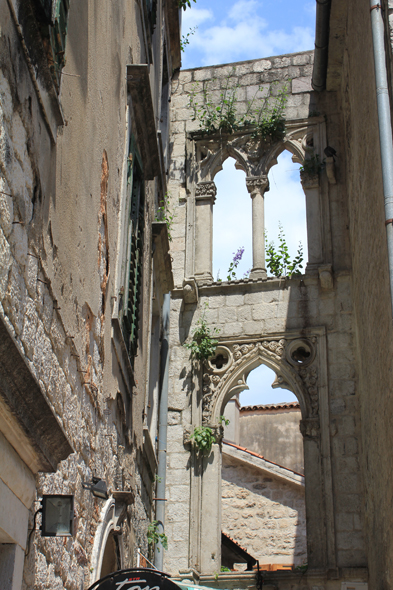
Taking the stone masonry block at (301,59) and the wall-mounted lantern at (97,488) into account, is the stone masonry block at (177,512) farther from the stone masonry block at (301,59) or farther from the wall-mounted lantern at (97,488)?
the stone masonry block at (301,59)

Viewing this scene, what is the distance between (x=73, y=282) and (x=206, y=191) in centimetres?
805

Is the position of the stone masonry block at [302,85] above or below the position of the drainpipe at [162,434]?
above

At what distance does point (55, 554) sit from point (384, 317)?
4.00 meters

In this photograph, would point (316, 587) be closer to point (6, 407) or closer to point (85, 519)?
point (85, 519)

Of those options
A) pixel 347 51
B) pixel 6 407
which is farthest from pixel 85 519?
pixel 347 51

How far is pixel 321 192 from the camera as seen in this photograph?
11.3 m

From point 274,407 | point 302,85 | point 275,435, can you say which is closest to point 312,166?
point 302,85

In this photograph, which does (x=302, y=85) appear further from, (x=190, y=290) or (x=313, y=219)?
(x=190, y=290)

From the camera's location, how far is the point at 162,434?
922 cm

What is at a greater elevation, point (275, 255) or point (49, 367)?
point (275, 255)

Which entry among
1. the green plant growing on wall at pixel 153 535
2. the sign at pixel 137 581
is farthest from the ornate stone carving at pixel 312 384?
the sign at pixel 137 581

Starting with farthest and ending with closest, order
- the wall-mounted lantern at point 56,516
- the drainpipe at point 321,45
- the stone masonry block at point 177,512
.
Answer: the drainpipe at point 321,45 < the stone masonry block at point 177,512 < the wall-mounted lantern at point 56,516

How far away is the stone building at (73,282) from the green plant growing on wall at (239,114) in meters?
4.70

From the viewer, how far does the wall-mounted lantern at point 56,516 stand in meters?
2.98
